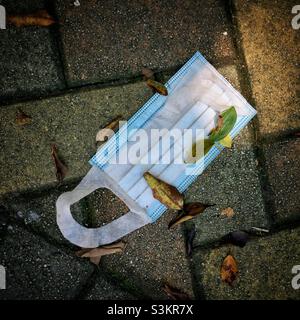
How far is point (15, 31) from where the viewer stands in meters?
1.87

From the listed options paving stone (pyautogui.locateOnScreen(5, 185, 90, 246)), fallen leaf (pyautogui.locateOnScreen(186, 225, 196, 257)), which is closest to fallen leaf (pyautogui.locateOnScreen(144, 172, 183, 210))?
fallen leaf (pyautogui.locateOnScreen(186, 225, 196, 257))

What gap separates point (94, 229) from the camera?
1.89m

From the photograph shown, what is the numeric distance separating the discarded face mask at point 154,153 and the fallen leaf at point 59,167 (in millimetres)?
94

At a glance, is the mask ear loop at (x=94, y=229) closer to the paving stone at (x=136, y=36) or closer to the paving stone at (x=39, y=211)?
the paving stone at (x=39, y=211)

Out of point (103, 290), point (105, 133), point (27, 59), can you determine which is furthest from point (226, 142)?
point (27, 59)

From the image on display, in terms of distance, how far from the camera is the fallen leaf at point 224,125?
1886 mm

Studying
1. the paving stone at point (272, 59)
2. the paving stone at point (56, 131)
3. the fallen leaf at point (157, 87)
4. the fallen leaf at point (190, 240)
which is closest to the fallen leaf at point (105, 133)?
the paving stone at point (56, 131)

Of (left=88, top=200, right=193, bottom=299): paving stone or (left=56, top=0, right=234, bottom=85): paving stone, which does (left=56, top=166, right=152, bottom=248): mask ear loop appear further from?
(left=56, top=0, right=234, bottom=85): paving stone

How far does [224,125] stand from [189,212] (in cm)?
50

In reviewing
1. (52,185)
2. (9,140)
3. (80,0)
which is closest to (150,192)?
(52,185)

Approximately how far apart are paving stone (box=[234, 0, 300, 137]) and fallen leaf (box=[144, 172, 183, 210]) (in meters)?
0.60

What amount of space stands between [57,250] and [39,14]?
4.01 ft

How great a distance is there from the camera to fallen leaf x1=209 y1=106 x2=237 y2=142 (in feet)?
6.19
